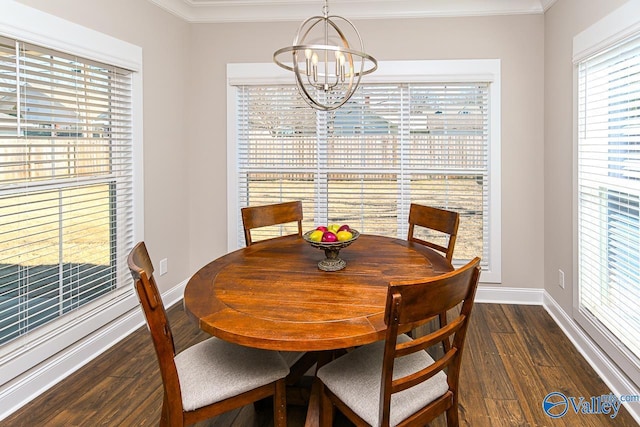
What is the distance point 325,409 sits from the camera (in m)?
1.61

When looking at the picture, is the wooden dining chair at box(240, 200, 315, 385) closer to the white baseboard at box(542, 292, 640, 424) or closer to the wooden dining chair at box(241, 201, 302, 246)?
the wooden dining chair at box(241, 201, 302, 246)

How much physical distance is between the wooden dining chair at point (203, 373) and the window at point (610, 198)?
6.13 ft

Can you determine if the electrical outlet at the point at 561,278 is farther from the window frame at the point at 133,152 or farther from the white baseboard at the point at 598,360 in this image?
the window frame at the point at 133,152

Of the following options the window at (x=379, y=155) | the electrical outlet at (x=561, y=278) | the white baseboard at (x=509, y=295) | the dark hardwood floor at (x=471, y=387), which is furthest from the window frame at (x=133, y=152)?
the electrical outlet at (x=561, y=278)

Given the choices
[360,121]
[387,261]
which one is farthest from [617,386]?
[360,121]

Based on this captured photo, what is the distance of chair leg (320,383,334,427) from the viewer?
5.25ft

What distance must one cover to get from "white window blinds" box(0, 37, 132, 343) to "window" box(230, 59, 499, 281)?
1.12 meters

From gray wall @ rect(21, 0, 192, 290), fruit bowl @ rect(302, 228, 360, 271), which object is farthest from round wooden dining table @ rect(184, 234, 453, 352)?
gray wall @ rect(21, 0, 192, 290)

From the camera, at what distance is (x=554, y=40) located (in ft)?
10.5

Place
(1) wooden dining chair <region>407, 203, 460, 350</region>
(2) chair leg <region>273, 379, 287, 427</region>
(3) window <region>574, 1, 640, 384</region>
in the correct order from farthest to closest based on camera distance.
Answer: (1) wooden dining chair <region>407, 203, 460, 350</region> → (3) window <region>574, 1, 640, 384</region> → (2) chair leg <region>273, 379, 287, 427</region>

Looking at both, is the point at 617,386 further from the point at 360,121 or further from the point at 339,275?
the point at 360,121

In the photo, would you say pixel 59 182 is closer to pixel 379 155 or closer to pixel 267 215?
pixel 267 215

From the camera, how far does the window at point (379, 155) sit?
11.7 feet

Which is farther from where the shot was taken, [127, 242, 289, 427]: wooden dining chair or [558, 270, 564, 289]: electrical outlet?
[558, 270, 564, 289]: electrical outlet
